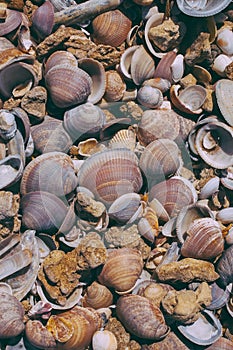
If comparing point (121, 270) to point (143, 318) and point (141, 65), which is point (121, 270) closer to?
point (143, 318)

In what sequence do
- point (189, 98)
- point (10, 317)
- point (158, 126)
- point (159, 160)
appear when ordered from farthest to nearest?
point (189, 98) < point (158, 126) < point (159, 160) < point (10, 317)

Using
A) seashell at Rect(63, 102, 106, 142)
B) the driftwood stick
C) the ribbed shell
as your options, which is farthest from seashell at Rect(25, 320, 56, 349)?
the driftwood stick

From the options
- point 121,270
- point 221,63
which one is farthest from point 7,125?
point 221,63

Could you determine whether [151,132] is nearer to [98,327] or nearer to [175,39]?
[175,39]

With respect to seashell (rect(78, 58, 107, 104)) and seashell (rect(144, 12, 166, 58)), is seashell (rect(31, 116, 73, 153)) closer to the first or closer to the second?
seashell (rect(78, 58, 107, 104))

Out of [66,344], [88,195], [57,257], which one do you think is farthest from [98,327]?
[88,195]

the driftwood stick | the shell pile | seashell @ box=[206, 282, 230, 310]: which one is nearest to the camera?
the shell pile
